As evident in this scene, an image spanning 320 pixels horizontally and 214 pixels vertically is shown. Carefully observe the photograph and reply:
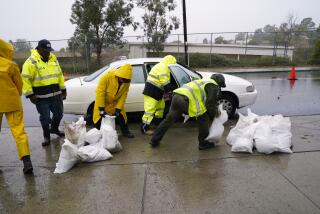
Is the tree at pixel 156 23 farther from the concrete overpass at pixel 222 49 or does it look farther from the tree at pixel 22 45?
the tree at pixel 22 45

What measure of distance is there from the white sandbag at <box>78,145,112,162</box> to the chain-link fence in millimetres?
14002

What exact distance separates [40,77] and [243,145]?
3.39 meters

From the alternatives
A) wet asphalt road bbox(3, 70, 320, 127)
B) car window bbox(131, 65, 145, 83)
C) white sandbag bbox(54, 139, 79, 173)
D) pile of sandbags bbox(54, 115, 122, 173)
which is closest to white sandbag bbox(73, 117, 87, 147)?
pile of sandbags bbox(54, 115, 122, 173)

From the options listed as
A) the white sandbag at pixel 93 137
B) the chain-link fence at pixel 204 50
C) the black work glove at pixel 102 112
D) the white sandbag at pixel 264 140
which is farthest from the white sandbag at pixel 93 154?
the chain-link fence at pixel 204 50

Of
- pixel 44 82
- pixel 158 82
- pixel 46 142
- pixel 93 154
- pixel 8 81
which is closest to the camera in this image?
pixel 8 81

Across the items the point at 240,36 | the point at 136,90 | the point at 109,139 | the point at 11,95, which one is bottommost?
the point at 109,139

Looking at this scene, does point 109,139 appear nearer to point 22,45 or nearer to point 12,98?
point 12,98

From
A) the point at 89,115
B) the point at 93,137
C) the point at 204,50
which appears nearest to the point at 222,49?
the point at 204,50

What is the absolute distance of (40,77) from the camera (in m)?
4.73

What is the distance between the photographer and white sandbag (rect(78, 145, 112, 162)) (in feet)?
13.6

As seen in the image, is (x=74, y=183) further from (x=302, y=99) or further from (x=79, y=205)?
(x=302, y=99)

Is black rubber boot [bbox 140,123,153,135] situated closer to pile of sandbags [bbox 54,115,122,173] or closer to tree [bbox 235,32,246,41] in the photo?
pile of sandbags [bbox 54,115,122,173]

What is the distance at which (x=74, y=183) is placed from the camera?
11.9 ft

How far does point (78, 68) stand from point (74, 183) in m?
15.5
